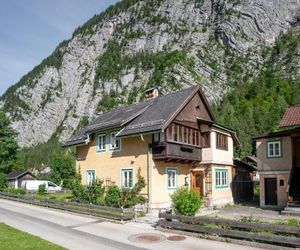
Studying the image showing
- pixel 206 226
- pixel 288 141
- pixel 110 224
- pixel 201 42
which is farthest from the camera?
pixel 201 42

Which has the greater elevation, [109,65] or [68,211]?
[109,65]

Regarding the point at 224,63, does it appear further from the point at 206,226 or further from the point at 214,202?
the point at 206,226

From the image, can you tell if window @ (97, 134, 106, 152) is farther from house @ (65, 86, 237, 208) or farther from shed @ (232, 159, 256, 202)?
shed @ (232, 159, 256, 202)

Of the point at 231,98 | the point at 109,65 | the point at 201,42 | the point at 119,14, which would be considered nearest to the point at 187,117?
the point at 231,98

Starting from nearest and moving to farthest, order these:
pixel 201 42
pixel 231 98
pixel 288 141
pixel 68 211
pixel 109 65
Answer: pixel 68 211
pixel 288 141
pixel 231 98
pixel 201 42
pixel 109 65

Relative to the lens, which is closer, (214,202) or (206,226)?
(206,226)

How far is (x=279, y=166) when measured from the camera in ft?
99.0

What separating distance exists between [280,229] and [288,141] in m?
17.2

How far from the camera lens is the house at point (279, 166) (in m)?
28.6

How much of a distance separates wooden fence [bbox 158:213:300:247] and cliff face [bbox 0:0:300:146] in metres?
104

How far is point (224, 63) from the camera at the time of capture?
129 m

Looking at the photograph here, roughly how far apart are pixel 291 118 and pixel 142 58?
122 meters

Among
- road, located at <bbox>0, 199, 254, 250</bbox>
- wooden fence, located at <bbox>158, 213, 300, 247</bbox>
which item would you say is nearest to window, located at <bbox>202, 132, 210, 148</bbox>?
road, located at <bbox>0, 199, 254, 250</bbox>

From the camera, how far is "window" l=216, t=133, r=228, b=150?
111 feet
